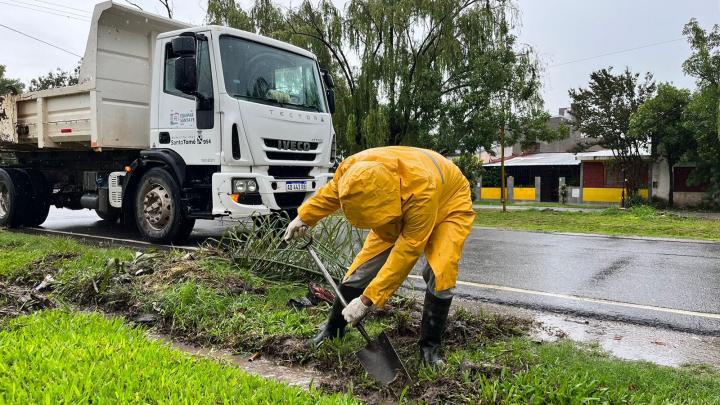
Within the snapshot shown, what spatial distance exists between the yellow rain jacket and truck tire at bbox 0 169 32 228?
8.19m

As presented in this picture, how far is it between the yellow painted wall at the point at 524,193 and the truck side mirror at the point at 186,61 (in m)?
29.7

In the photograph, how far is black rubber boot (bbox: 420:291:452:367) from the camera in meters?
3.40

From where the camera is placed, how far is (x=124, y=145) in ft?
26.8

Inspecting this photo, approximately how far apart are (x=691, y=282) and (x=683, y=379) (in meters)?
3.48

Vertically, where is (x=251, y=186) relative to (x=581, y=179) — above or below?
below

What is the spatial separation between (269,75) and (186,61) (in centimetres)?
115

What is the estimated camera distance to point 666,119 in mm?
23922

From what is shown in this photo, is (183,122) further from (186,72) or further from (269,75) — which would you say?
(269,75)

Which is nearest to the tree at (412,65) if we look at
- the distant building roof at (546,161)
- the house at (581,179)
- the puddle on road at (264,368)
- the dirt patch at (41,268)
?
the house at (581,179)

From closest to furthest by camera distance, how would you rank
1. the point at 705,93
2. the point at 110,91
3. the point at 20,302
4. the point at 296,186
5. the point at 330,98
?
the point at 20,302
the point at 296,186
the point at 110,91
the point at 330,98
the point at 705,93

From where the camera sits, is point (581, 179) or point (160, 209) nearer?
point (160, 209)

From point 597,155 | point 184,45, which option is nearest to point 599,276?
point 184,45

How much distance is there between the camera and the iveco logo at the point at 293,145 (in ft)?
24.3

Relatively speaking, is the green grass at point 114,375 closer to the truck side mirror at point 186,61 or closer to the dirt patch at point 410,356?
the dirt patch at point 410,356
